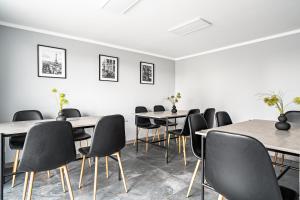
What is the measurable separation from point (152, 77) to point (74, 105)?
230 cm

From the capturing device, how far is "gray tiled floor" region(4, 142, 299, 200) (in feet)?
6.95

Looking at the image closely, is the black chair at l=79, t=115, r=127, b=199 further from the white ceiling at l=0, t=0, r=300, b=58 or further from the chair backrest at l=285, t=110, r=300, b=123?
the chair backrest at l=285, t=110, r=300, b=123

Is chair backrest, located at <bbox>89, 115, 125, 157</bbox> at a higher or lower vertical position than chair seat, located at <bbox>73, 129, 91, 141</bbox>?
higher

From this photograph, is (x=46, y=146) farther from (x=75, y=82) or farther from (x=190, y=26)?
(x=190, y=26)

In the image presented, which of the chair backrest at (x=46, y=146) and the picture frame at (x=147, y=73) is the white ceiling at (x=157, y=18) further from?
the chair backrest at (x=46, y=146)

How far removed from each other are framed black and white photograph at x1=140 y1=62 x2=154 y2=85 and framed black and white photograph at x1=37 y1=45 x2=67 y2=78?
1976 millimetres

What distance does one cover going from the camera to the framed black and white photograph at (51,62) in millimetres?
3275

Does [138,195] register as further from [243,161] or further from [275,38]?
[275,38]

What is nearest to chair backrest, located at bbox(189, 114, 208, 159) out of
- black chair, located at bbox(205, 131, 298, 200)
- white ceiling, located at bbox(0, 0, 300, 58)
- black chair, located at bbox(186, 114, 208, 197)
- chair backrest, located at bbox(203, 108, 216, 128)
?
black chair, located at bbox(186, 114, 208, 197)

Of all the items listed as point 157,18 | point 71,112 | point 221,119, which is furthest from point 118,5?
point 221,119

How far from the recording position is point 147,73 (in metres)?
4.94

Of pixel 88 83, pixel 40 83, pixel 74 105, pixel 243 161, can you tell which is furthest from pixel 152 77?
pixel 243 161

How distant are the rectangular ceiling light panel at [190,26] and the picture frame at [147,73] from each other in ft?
5.37

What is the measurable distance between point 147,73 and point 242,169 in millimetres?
4089
